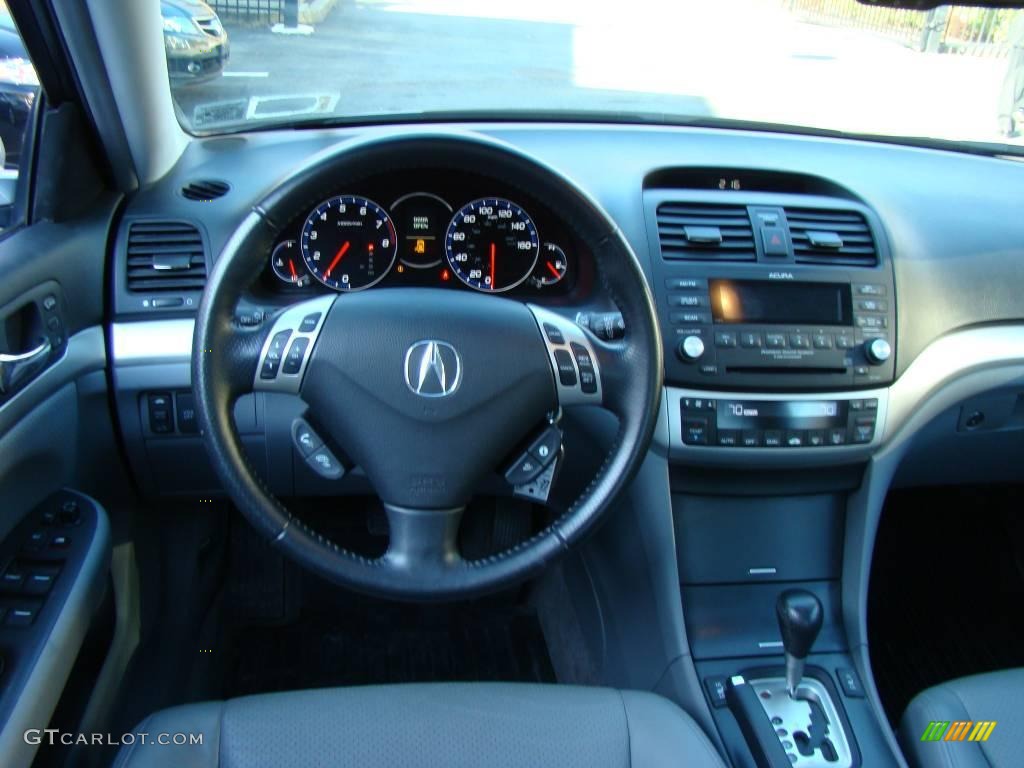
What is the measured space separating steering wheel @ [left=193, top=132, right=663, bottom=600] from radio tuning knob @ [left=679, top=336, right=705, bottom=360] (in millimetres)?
407

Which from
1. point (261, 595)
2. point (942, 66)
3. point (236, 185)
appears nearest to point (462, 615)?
point (261, 595)

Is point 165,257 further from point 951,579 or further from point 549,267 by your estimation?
point 951,579

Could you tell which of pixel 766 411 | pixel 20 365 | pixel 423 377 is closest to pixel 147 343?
pixel 20 365

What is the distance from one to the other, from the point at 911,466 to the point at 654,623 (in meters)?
0.87

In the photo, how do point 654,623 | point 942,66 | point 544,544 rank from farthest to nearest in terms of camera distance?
1. point 942,66
2. point 654,623
3. point 544,544

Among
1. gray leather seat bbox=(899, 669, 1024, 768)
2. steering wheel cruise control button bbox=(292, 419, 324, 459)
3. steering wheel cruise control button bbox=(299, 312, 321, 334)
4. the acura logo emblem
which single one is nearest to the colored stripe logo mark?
gray leather seat bbox=(899, 669, 1024, 768)

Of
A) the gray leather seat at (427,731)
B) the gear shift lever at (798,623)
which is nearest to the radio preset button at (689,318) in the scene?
the gear shift lever at (798,623)

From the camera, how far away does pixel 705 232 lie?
2.04m

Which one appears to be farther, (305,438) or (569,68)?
(569,68)

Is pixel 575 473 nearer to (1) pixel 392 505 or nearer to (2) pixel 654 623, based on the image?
(2) pixel 654 623

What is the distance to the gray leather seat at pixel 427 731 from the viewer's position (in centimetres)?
145

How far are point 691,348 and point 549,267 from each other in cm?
35

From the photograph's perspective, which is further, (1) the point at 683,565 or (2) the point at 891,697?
(2) the point at 891,697

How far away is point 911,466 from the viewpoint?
2443mm
